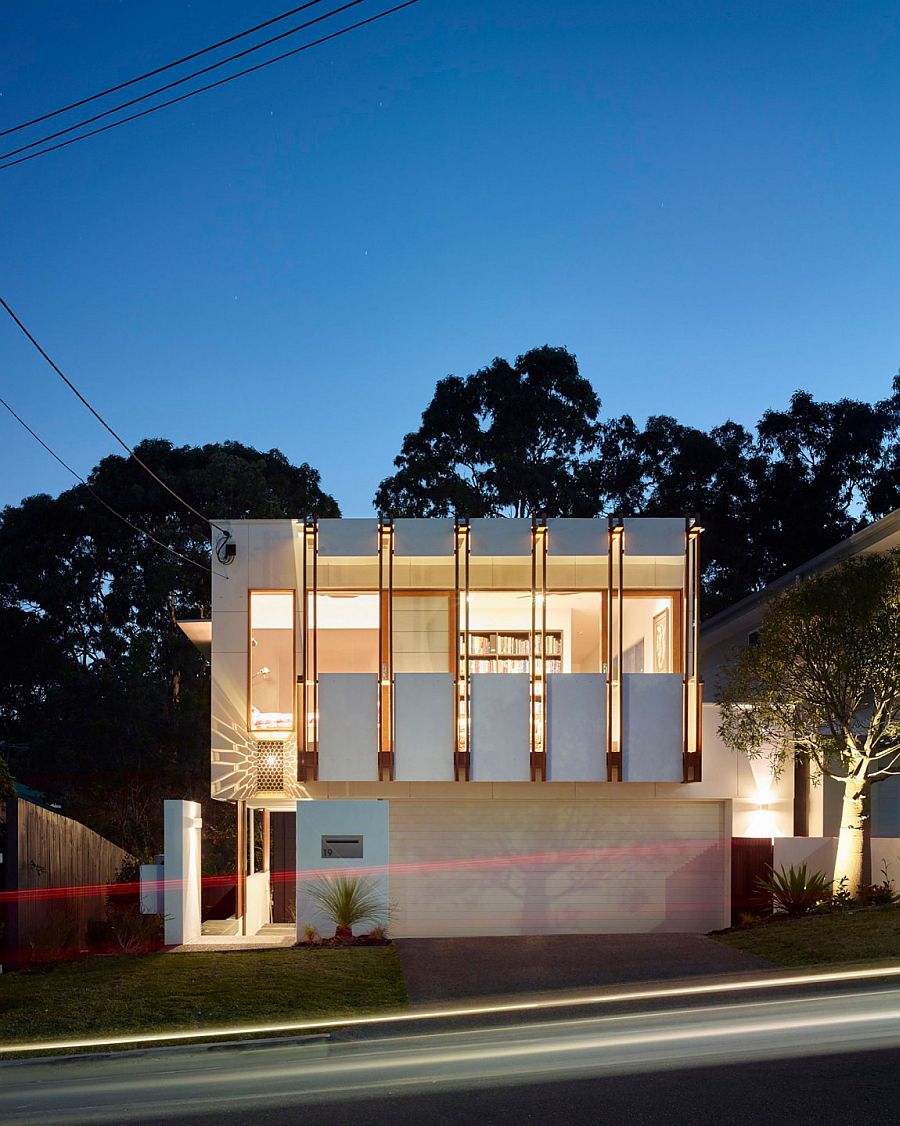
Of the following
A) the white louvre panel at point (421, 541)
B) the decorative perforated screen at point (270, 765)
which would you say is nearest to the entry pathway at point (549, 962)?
the decorative perforated screen at point (270, 765)

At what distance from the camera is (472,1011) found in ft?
34.8

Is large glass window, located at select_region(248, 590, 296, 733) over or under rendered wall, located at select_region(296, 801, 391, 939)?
over

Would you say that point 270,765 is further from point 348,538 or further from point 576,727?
point 576,727

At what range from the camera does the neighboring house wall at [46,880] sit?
13.9m

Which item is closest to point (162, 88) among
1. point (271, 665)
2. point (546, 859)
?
point (271, 665)

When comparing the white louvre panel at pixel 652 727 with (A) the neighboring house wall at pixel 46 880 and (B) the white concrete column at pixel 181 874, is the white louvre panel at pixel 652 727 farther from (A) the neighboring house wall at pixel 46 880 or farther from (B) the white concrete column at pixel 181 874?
(A) the neighboring house wall at pixel 46 880

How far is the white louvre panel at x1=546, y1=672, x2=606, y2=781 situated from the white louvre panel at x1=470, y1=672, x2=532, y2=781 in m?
0.36

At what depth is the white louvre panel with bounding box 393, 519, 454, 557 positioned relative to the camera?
60.7 ft

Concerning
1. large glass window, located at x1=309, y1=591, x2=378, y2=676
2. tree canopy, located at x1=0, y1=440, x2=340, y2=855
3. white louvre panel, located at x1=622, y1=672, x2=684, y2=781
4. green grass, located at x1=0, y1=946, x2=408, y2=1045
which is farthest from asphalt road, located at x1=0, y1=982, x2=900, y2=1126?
tree canopy, located at x1=0, y1=440, x2=340, y2=855

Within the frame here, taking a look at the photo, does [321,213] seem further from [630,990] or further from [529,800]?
[630,990]

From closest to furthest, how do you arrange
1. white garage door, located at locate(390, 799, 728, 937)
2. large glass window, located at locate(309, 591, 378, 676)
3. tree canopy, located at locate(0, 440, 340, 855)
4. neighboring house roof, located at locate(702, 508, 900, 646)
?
white garage door, located at locate(390, 799, 728, 937) < neighboring house roof, located at locate(702, 508, 900, 646) < large glass window, located at locate(309, 591, 378, 676) < tree canopy, located at locate(0, 440, 340, 855)

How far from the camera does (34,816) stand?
14625 mm

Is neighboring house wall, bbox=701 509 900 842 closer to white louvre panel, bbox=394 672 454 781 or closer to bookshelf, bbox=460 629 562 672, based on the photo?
bookshelf, bbox=460 629 562 672

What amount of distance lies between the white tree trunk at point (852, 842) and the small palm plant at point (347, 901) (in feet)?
19.5
